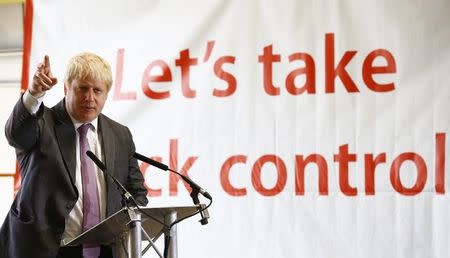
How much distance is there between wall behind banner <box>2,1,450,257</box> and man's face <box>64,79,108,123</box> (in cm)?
102

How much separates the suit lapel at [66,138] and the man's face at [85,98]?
0.03 meters

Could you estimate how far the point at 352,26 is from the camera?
2881 millimetres

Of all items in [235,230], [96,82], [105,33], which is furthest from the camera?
[105,33]

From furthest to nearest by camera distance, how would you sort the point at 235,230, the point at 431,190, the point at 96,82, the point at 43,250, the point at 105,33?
the point at 105,33
the point at 235,230
the point at 431,190
the point at 96,82
the point at 43,250

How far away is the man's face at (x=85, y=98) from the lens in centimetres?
200

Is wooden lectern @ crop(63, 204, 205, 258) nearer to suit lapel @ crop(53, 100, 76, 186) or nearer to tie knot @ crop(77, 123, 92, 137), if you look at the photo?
suit lapel @ crop(53, 100, 76, 186)

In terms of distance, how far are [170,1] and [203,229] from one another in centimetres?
112

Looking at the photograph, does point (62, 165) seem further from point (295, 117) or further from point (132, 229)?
point (295, 117)

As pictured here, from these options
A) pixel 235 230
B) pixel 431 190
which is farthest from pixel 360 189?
pixel 235 230

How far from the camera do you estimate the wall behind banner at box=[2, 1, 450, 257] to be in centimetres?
278

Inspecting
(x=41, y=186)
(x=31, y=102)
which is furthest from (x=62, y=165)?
(x=31, y=102)

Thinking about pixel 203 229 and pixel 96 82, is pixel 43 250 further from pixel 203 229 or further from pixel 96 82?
pixel 203 229

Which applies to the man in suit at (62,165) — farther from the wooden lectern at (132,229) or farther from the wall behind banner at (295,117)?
the wall behind banner at (295,117)

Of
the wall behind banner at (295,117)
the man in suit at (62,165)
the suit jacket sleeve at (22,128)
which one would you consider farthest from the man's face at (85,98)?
the wall behind banner at (295,117)
